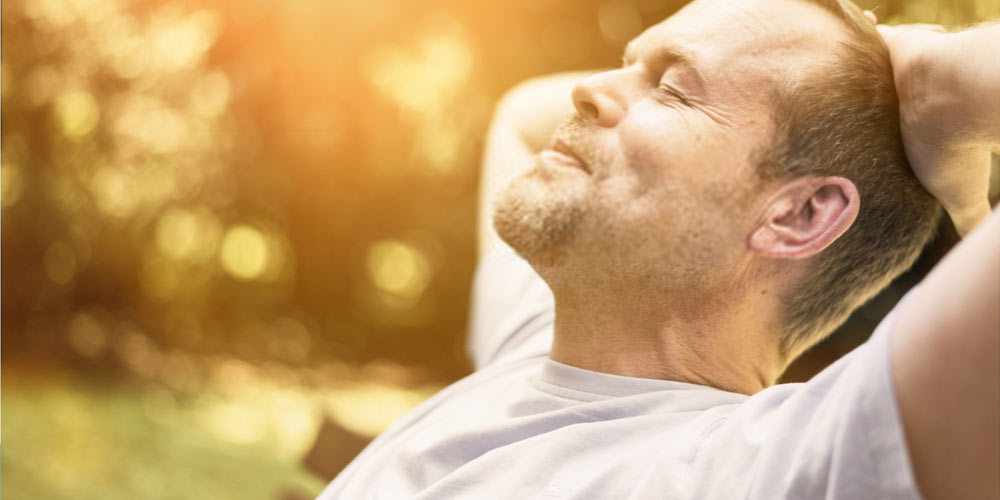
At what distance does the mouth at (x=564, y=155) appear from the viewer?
3.30 feet

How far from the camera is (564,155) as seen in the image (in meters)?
Answer: 1.03

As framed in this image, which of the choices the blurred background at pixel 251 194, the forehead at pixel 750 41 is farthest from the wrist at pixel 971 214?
the blurred background at pixel 251 194

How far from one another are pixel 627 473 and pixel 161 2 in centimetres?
216

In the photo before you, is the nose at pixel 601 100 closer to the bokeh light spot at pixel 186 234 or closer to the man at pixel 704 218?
the man at pixel 704 218

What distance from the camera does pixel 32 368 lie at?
2.47m

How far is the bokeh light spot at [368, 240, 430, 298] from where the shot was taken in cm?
269

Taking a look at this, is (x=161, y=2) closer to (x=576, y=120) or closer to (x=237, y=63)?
(x=237, y=63)

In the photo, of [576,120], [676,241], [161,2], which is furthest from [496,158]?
[161,2]

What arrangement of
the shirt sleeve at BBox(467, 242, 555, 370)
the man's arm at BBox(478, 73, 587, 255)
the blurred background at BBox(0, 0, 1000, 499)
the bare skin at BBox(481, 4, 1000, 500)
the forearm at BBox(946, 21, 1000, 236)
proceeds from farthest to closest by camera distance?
the blurred background at BBox(0, 0, 1000, 499) → the man's arm at BBox(478, 73, 587, 255) → the shirt sleeve at BBox(467, 242, 555, 370) → the bare skin at BBox(481, 4, 1000, 500) → the forearm at BBox(946, 21, 1000, 236)

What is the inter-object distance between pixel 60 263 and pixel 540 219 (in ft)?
6.75

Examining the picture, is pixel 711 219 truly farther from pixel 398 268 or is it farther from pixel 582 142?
pixel 398 268

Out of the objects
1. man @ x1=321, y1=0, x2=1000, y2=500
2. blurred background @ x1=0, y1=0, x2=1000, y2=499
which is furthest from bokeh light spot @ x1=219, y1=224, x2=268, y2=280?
man @ x1=321, y1=0, x2=1000, y2=500

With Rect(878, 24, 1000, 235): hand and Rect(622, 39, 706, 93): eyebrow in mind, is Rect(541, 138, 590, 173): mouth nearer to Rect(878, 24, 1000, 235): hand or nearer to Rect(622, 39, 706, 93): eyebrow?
Rect(622, 39, 706, 93): eyebrow

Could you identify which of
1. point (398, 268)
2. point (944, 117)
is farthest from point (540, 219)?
point (398, 268)
